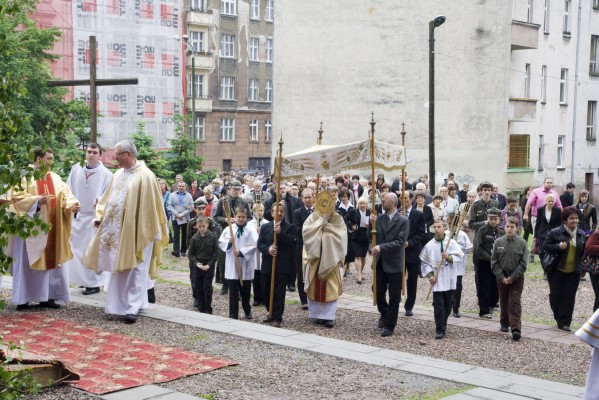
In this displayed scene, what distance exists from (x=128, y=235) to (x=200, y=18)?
161 feet

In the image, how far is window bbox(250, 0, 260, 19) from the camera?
2464 inches

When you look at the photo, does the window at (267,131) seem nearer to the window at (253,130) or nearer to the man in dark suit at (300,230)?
the window at (253,130)

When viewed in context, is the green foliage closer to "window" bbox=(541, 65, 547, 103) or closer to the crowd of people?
the crowd of people

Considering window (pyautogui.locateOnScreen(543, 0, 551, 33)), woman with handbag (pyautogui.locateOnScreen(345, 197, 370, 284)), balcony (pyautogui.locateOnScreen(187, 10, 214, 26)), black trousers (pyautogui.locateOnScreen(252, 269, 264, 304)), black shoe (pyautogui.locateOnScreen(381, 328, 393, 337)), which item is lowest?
black shoe (pyautogui.locateOnScreen(381, 328, 393, 337))

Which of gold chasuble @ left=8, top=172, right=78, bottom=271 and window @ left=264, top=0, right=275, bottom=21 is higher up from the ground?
window @ left=264, top=0, right=275, bottom=21

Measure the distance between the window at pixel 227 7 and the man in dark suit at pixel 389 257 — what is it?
167 feet

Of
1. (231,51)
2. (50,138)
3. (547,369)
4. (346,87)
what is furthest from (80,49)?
(50,138)

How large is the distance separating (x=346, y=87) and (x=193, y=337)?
2800 cm

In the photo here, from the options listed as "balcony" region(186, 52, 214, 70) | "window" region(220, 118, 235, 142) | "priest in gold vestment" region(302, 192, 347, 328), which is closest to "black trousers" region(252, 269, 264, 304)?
"priest in gold vestment" region(302, 192, 347, 328)

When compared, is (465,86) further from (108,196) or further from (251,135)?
(251,135)

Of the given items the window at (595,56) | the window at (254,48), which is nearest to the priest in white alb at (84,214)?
the window at (595,56)

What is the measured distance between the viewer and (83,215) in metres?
12.4

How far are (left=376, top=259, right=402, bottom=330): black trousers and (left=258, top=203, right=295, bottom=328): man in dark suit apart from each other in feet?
4.04

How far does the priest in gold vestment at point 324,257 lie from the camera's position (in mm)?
11695
